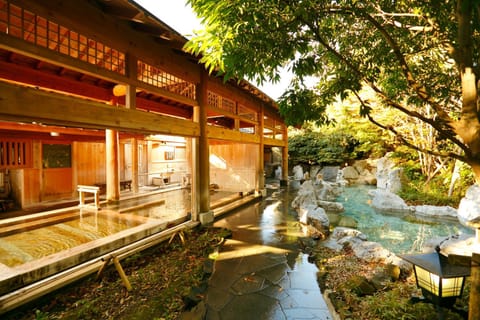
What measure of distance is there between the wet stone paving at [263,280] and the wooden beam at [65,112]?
387 centimetres

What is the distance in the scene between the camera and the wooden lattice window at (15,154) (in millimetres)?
7953

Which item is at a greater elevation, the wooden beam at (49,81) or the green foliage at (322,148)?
the wooden beam at (49,81)

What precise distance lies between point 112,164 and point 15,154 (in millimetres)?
3417

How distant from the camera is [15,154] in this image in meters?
8.32

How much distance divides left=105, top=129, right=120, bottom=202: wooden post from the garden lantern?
9.94 meters

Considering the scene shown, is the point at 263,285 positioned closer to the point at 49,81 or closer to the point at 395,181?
the point at 49,81

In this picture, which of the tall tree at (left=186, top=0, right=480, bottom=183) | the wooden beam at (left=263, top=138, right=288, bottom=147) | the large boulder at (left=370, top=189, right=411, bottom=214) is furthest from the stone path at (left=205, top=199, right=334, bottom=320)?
the wooden beam at (left=263, top=138, right=288, bottom=147)

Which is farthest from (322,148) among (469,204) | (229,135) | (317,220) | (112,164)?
(112,164)

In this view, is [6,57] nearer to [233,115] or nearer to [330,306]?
[233,115]

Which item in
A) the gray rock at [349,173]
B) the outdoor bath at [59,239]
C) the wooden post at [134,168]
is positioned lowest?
the outdoor bath at [59,239]

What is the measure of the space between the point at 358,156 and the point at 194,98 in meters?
20.8

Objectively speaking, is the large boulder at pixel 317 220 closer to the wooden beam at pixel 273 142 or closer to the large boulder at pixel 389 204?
the large boulder at pixel 389 204

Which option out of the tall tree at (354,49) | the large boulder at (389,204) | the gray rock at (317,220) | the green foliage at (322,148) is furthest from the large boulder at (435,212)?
the green foliage at (322,148)

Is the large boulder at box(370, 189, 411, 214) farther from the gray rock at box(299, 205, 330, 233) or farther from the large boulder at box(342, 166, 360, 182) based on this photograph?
the large boulder at box(342, 166, 360, 182)
